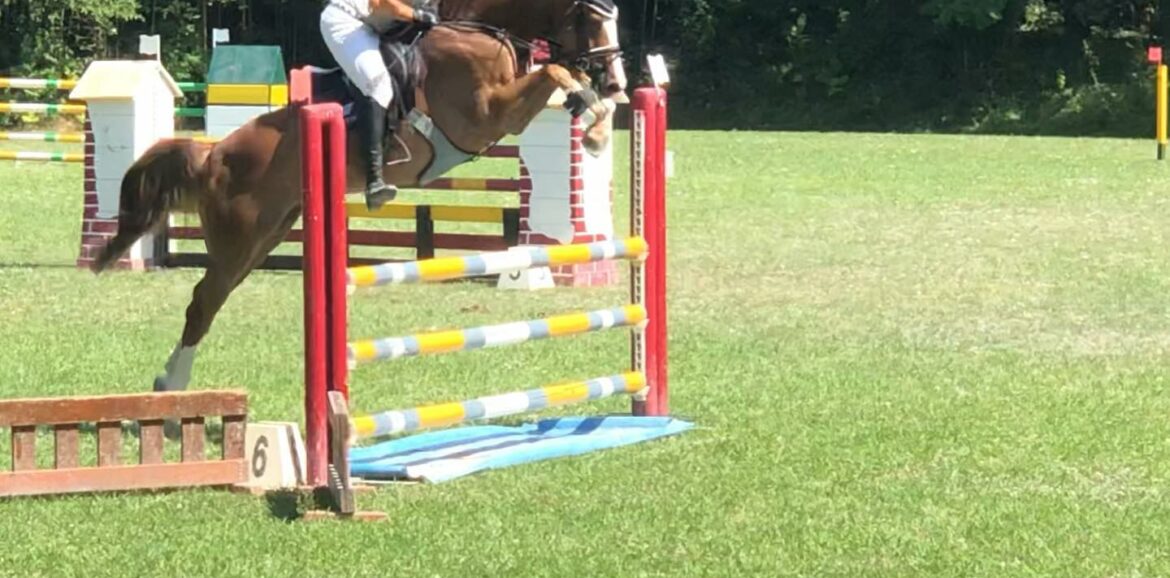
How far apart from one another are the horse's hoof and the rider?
838mm

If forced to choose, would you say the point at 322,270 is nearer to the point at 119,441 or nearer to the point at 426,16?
the point at 119,441

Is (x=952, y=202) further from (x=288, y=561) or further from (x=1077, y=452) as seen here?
(x=288, y=561)

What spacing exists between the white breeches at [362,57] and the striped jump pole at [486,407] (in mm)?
1399

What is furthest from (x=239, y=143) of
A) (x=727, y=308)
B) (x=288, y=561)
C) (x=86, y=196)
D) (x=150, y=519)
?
(x=86, y=196)

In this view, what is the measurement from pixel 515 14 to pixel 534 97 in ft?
1.58

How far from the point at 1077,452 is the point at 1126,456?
180 millimetres

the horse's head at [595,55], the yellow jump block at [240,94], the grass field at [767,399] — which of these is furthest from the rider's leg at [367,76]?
the yellow jump block at [240,94]

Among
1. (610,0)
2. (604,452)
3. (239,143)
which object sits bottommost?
(604,452)

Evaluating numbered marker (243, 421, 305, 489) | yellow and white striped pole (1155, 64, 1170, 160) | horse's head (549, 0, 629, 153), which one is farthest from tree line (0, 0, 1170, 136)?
numbered marker (243, 421, 305, 489)

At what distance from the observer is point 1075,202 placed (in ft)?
61.3

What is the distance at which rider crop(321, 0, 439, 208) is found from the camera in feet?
25.8

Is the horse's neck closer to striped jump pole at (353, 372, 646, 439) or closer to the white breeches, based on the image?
the white breeches

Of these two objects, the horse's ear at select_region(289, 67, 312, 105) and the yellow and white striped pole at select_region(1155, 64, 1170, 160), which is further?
the yellow and white striped pole at select_region(1155, 64, 1170, 160)

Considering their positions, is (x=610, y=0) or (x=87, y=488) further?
(x=610, y=0)
